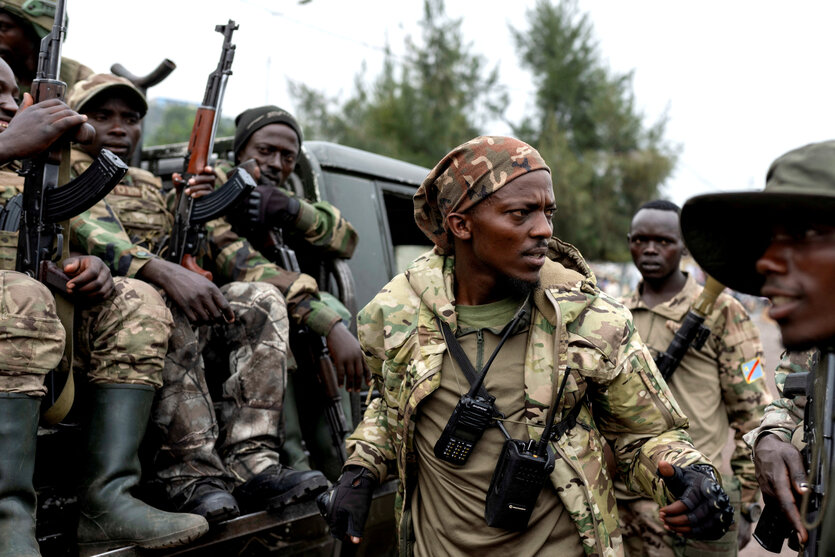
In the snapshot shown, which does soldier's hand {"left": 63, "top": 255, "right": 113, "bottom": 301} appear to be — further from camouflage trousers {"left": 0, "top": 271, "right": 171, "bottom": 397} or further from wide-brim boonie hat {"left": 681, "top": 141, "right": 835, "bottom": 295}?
wide-brim boonie hat {"left": 681, "top": 141, "right": 835, "bottom": 295}

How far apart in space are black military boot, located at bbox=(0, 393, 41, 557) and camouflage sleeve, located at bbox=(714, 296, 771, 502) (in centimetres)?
321

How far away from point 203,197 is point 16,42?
125cm

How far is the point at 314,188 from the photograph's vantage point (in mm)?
4270

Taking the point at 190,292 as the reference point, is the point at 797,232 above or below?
above

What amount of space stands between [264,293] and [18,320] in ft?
3.96

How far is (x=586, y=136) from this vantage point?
32.5m

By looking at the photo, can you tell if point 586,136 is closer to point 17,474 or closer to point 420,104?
point 420,104

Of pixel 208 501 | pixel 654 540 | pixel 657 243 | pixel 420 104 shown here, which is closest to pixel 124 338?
pixel 208 501

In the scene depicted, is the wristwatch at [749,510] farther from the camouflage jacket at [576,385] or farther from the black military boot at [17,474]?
the black military boot at [17,474]

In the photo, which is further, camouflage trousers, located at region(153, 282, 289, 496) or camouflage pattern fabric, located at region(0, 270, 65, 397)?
camouflage trousers, located at region(153, 282, 289, 496)

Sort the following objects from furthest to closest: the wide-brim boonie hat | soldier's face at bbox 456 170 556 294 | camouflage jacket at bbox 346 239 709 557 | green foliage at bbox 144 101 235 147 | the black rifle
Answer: green foliage at bbox 144 101 235 147 < soldier's face at bbox 456 170 556 294 < camouflage jacket at bbox 346 239 709 557 < the black rifle < the wide-brim boonie hat

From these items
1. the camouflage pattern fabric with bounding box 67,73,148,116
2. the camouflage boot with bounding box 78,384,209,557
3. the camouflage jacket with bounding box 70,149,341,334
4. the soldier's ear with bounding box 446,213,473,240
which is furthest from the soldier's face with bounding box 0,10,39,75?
the soldier's ear with bounding box 446,213,473,240

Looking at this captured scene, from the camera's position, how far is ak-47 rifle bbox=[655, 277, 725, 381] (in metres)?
3.75

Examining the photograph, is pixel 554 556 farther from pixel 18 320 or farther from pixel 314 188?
pixel 314 188
